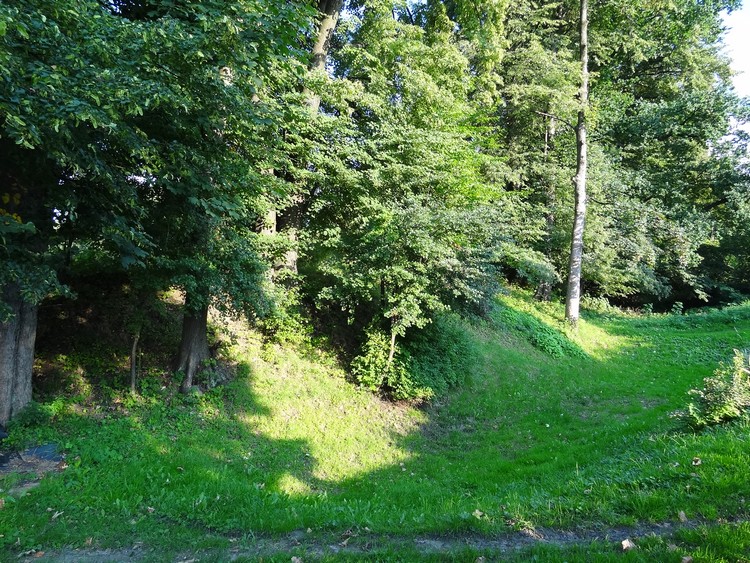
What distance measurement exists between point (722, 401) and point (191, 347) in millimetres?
7840

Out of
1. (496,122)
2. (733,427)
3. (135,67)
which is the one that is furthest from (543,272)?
(135,67)

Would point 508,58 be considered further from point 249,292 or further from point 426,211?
point 249,292

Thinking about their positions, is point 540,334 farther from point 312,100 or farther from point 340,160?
point 312,100

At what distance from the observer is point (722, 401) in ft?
17.3

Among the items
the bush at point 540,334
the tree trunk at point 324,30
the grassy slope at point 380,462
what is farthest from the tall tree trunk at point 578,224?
the tree trunk at point 324,30

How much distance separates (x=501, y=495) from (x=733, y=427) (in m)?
2.69

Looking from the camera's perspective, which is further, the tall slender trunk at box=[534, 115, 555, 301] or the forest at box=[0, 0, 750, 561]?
the tall slender trunk at box=[534, 115, 555, 301]

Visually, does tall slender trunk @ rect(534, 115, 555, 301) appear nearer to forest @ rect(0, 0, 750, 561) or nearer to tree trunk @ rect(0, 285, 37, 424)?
forest @ rect(0, 0, 750, 561)

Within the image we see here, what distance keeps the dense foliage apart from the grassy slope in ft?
3.96

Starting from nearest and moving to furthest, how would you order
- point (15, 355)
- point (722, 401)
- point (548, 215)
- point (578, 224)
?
point (722, 401), point (15, 355), point (578, 224), point (548, 215)

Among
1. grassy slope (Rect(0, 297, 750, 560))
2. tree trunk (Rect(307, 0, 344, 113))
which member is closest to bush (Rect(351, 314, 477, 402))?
grassy slope (Rect(0, 297, 750, 560))

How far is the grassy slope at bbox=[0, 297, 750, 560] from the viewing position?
3.79 m

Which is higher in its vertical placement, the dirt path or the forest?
the forest

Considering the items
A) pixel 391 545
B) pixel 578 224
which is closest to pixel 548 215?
pixel 578 224
